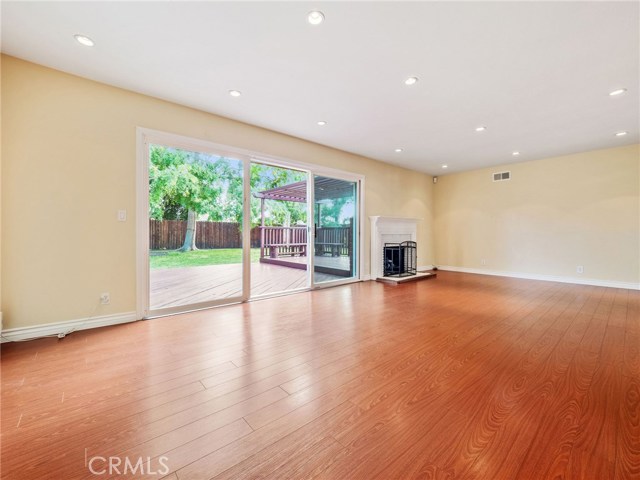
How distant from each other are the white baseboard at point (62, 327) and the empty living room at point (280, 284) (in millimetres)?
18

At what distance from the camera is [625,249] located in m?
4.79

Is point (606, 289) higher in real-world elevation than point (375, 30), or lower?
lower

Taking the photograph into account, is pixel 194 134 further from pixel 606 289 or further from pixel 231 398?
pixel 606 289

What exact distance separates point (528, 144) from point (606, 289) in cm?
300

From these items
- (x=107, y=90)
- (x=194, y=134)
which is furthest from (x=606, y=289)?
(x=107, y=90)

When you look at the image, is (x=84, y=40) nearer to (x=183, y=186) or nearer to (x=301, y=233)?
(x=183, y=186)

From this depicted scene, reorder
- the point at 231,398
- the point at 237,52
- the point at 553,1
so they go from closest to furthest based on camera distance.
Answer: the point at 231,398
the point at 553,1
the point at 237,52

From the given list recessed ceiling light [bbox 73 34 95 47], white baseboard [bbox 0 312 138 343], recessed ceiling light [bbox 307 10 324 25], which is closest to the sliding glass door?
white baseboard [bbox 0 312 138 343]

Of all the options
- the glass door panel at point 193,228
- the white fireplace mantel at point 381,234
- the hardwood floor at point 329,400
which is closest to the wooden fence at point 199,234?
the glass door panel at point 193,228

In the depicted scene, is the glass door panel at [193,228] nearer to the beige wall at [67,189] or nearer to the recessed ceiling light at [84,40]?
the beige wall at [67,189]

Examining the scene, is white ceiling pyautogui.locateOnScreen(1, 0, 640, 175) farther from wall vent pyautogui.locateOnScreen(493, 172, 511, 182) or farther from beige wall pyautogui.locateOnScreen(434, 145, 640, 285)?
wall vent pyautogui.locateOnScreen(493, 172, 511, 182)

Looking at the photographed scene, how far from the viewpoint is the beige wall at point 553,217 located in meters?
4.81

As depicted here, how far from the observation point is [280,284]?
16.3 feet

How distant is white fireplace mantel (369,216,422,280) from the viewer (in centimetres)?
561
